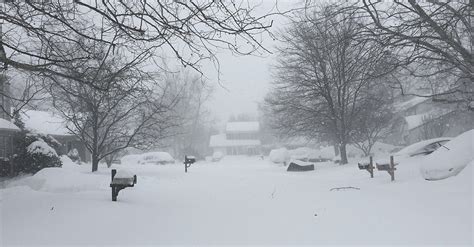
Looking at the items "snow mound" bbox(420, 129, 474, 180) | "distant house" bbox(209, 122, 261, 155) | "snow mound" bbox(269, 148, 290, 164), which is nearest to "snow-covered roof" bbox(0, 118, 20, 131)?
"snow mound" bbox(420, 129, 474, 180)

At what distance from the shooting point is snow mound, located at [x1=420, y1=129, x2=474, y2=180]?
990cm

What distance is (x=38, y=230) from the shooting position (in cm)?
539

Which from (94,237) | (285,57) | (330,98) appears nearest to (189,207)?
(94,237)

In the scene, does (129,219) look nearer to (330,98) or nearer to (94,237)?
(94,237)

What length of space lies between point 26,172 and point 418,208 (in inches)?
719

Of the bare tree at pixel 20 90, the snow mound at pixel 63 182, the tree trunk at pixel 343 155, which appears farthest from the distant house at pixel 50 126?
the tree trunk at pixel 343 155

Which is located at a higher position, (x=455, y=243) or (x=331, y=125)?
(x=331, y=125)

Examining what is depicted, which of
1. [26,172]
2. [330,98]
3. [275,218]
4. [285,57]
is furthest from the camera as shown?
[285,57]

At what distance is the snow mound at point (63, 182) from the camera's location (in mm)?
11602

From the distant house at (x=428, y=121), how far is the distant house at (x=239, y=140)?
32854 mm

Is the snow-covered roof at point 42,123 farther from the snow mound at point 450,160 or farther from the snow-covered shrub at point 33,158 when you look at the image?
the snow mound at point 450,160

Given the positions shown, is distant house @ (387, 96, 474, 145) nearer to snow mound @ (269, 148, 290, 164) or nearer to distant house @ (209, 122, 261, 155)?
snow mound @ (269, 148, 290, 164)

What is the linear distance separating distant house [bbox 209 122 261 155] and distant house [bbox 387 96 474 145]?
32.9 meters

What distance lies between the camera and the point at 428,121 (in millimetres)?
37781
